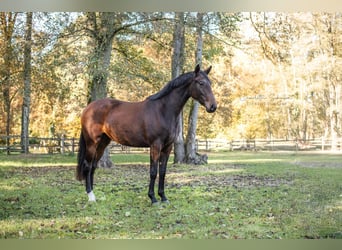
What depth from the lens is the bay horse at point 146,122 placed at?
3645mm

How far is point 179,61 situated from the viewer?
388 cm

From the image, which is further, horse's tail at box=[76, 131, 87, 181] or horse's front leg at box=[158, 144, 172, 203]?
horse's tail at box=[76, 131, 87, 181]

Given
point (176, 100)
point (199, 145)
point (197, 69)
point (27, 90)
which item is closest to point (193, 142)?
point (199, 145)

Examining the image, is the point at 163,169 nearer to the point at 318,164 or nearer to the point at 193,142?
the point at 193,142

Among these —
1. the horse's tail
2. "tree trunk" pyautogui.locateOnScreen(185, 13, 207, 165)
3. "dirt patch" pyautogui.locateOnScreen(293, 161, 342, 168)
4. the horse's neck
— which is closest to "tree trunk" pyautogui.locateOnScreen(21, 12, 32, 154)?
the horse's tail

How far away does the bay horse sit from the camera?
12.0 ft

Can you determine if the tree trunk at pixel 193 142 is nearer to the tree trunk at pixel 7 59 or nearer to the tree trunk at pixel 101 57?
the tree trunk at pixel 101 57

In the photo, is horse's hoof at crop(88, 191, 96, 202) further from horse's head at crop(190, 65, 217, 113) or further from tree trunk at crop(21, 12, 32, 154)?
horse's head at crop(190, 65, 217, 113)

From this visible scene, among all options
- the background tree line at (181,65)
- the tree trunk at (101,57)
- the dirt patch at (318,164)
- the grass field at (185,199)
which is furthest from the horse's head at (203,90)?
the dirt patch at (318,164)

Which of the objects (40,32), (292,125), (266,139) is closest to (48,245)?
(40,32)

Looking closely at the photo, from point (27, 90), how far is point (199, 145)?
69.9 inches
